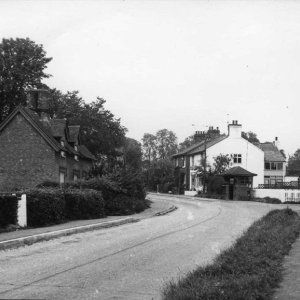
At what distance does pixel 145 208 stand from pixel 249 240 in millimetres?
21777

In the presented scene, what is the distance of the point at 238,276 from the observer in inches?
365

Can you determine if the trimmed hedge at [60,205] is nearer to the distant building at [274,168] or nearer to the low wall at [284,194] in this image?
the low wall at [284,194]

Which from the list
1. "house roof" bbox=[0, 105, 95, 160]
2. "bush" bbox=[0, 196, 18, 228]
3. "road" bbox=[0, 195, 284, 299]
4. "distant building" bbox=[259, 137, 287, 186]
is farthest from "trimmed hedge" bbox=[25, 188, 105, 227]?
"distant building" bbox=[259, 137, 287, 186]

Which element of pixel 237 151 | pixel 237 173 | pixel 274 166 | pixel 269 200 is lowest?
pixel 269 200

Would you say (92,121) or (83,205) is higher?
(92,121)

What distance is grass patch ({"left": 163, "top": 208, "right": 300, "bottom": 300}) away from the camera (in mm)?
7609

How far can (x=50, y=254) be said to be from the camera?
13234 mm

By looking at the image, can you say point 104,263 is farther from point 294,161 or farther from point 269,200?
point 294,161

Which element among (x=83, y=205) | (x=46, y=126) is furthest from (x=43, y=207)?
(x=46, y=126)

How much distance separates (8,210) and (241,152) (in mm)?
58748

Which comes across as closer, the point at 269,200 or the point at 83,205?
the point at 83,205

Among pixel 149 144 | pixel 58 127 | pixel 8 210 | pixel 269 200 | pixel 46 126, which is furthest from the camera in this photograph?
pixel 149 144

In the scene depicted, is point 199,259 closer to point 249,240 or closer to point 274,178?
point 249,240

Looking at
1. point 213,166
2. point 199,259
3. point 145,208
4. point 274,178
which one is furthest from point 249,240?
point 274,178
